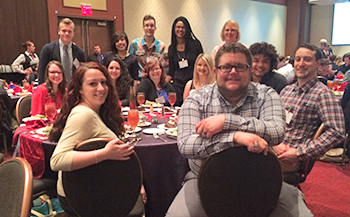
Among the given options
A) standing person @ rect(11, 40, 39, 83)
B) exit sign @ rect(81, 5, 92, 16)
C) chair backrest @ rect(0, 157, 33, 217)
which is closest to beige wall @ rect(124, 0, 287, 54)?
exit sign @ rect(81, 5, 92, 16)

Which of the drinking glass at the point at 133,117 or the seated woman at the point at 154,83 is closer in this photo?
the drinking glass at the point at 133,117

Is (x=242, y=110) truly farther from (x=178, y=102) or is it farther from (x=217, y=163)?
(x=178, y=102)

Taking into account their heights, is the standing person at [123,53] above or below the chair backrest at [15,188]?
above

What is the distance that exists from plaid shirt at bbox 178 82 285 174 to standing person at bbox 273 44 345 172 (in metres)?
0.43

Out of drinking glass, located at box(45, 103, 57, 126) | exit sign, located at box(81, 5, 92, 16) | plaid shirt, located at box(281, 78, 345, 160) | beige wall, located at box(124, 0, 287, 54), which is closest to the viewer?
plaid shirt, located at box(281, 78, 345, 160)

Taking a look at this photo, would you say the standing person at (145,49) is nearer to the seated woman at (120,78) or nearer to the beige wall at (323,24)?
the seated woman at (120,78)

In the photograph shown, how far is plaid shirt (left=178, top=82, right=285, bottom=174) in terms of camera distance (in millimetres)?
1308

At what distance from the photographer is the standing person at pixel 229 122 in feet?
4.26

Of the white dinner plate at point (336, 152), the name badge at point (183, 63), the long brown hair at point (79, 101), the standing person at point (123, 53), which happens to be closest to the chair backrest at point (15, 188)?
the long brown hair at point (79, 101)

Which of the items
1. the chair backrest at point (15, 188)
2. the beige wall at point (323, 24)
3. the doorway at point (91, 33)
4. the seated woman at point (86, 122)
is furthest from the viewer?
the beige wall at point (323, 24)

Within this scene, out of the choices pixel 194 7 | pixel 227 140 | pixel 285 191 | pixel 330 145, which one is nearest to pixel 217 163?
pixel 227 140

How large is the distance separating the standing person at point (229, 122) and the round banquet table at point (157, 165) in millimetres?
237

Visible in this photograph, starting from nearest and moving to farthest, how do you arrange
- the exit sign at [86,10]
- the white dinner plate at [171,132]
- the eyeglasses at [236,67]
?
1. the eyeglasses at [236,67]
2. the white dinner plate at [171,132]
3. the exit sign at [86,10]

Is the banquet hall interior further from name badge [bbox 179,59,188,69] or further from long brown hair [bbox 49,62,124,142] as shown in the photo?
name badge [bbox 179,59,188,69]
